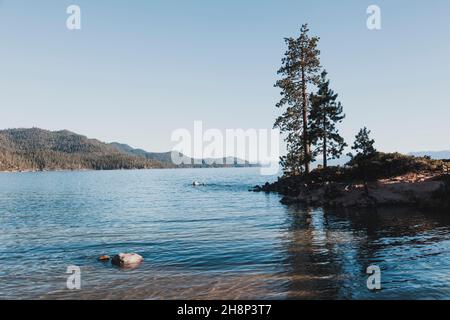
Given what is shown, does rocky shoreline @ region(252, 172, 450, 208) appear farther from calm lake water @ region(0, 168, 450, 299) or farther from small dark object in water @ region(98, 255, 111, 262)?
small dark object in water @ region(98, 255, 111, 262)

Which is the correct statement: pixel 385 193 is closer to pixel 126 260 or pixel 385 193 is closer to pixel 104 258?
pixel 126 260

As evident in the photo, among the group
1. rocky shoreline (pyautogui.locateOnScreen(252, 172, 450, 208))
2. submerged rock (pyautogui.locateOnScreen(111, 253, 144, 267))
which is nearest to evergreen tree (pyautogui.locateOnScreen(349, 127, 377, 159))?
rocky shoreline (pyautogui.locateOnScreen(252, 172, 450, 208))

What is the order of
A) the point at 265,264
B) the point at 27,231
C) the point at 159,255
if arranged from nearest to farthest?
the point at 265,264 → the point at 159,255 → the point at 27,231

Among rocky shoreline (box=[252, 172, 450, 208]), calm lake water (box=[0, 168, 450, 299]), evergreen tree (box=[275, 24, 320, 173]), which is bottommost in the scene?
calm lake water (box=[0, 168, 450, 299])

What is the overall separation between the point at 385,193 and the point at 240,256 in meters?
24.3

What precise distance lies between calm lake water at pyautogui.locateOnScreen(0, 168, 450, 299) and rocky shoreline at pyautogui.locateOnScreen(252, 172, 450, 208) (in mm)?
3837

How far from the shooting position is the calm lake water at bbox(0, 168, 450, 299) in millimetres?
15508

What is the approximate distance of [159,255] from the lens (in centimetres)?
2211

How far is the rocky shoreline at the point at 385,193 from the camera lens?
36.4 meters

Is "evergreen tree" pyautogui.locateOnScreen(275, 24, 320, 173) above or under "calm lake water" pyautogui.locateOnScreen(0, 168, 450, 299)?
above

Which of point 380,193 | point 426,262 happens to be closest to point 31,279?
point 426,262

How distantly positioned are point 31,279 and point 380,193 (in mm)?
33546

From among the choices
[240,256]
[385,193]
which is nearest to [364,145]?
[385,193]
